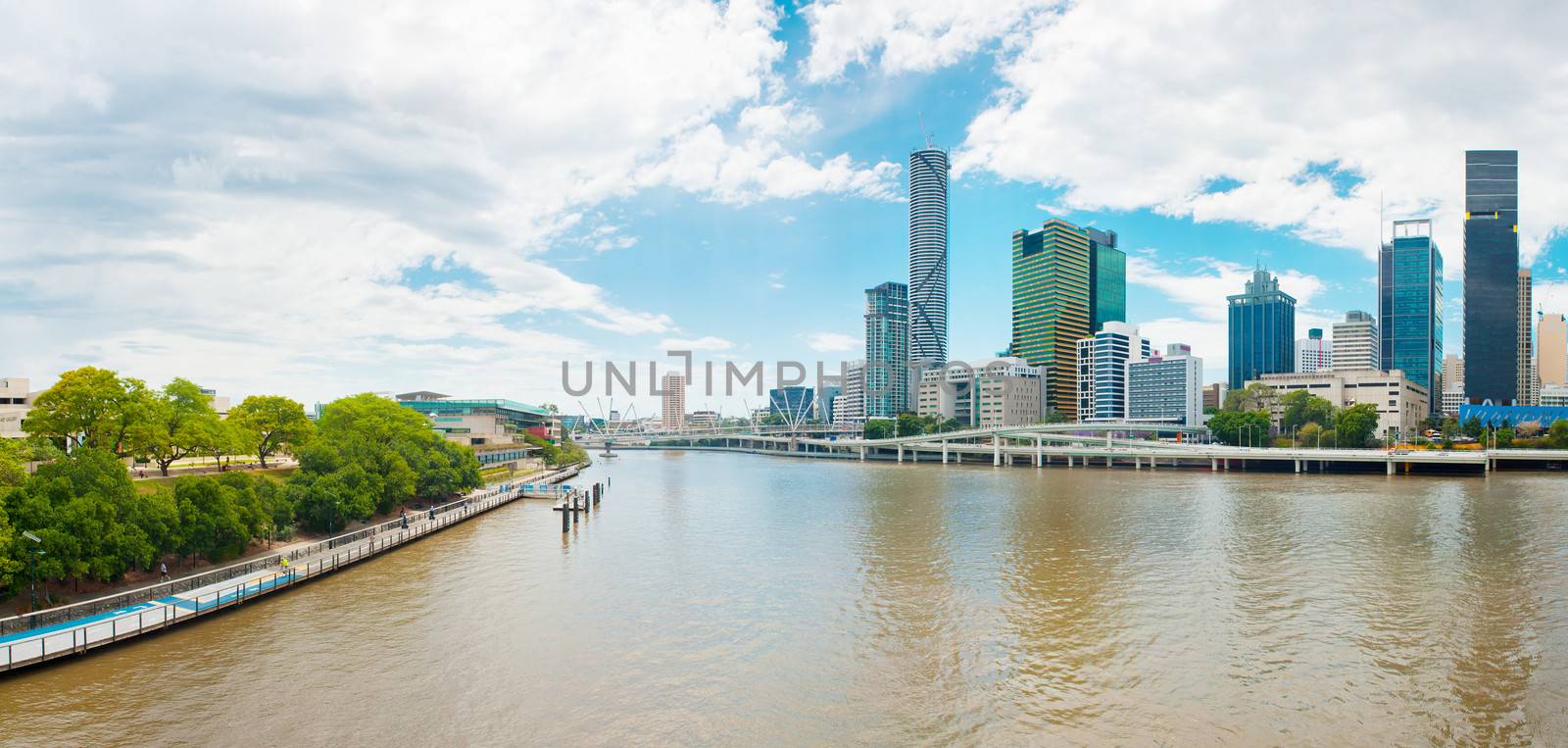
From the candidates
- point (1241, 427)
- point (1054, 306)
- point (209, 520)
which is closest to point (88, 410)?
point (209, 520)

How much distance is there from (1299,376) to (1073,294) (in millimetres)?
54346

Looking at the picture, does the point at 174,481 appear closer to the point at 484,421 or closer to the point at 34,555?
the point at 34,555

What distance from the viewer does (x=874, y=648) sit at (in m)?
20.9

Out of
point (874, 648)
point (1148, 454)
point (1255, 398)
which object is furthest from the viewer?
point (1255, 398)

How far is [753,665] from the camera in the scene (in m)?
19.6

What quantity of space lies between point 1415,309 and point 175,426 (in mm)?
229637

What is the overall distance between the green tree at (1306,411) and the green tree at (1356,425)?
848 centimetres

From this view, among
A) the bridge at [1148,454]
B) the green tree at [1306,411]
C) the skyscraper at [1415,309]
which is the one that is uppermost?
the skyscraper at [1415,309]

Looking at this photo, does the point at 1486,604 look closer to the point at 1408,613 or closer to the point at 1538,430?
the point at 1408,613

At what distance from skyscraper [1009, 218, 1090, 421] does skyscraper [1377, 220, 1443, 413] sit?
69.6 m

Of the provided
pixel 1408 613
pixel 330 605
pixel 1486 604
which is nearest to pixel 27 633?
pixel 330 605

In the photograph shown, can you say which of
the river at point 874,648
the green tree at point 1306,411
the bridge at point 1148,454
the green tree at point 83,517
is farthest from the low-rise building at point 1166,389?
the green tree at point 83,517

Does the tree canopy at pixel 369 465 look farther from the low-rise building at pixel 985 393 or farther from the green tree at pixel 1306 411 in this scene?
the low-rise building at pixel 985 393

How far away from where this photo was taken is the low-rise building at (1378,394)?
437 feet
